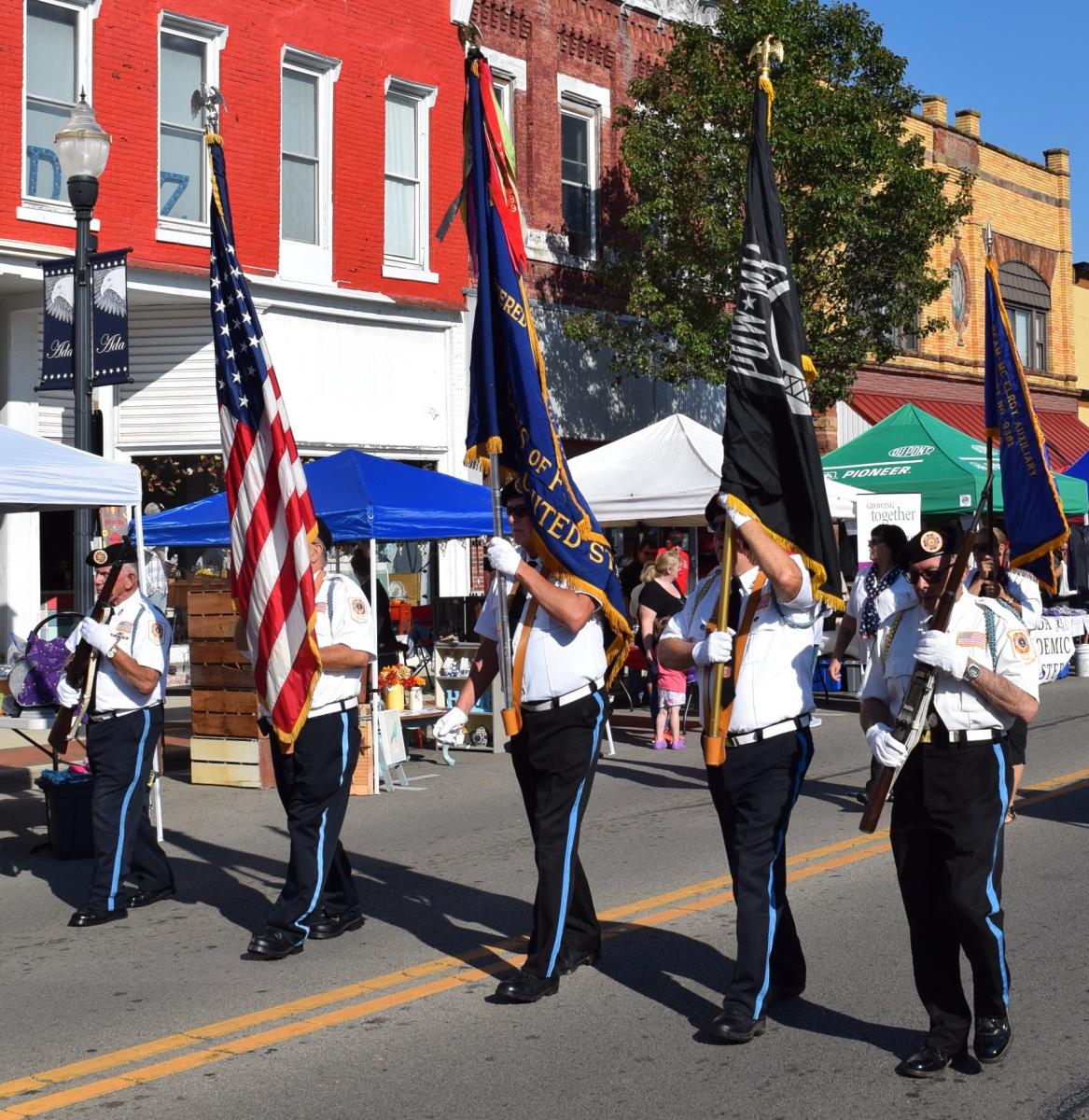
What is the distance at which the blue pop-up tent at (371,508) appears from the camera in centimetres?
1402

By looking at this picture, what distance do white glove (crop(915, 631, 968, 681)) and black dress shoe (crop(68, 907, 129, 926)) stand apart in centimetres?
463

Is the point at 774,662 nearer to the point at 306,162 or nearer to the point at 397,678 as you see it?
the point at 397,678

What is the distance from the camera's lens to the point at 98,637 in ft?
26.1

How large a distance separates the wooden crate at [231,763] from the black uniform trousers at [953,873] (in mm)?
8085

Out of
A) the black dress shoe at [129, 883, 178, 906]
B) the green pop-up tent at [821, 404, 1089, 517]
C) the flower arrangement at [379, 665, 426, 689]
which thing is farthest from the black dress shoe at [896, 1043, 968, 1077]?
the green pop-up tent at [821, 404, 1089, 517]

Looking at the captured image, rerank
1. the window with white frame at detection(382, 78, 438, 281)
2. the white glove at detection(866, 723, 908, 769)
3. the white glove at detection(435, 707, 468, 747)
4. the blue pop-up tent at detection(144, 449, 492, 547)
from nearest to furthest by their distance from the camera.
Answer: the white glove at detection(866, 723, 908, 769), the white glove at detection(435, 707, 468, 747), the blue pop-up tent at detection(144, 449, 492, 547), the window with white frame at detection(382, 78, 438, 281)

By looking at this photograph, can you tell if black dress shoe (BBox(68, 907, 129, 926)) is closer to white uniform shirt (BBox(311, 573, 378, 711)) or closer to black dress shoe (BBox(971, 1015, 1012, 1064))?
white uniform shirt (BBox(311, 573, 378, 711))

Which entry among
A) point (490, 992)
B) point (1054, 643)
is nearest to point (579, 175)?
point (1054, 643)

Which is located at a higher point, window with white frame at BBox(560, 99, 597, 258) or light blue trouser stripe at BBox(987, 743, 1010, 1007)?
window with white frame at BBox(560, 99, 597, 258)

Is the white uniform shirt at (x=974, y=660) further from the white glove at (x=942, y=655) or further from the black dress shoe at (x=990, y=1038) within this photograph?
the black dress shoe at (x=990, y=1038)

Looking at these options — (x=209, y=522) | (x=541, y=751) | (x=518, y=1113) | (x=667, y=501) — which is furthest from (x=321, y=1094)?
(x=667, y=501)

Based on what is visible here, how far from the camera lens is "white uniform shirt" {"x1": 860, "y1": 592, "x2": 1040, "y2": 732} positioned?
213 inches

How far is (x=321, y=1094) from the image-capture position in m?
5.25

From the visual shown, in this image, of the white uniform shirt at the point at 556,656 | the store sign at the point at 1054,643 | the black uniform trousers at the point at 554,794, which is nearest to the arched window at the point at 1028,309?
the store sign at the point at 1054,643
